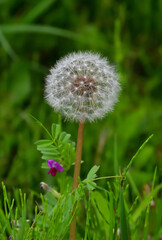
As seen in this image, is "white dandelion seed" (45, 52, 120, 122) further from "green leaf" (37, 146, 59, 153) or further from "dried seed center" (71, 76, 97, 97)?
"green leaf" (37, 146, 59, 153)

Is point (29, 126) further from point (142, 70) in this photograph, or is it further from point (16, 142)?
point (142, 70)

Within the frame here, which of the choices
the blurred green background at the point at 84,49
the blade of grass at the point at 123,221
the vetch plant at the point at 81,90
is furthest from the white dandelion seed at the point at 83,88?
the blurred green background at the point at 84,49

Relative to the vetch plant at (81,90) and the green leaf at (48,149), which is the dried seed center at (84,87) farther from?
the green leaf at (48,149)

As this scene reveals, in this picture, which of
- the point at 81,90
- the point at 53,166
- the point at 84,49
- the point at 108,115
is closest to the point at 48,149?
the point at 53,166

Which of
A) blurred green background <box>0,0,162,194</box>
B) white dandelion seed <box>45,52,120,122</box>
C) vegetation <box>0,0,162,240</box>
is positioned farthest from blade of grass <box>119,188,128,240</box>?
blurred green background <box>0,0,162,194</box>

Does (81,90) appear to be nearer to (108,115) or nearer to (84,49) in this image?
(108,115)
